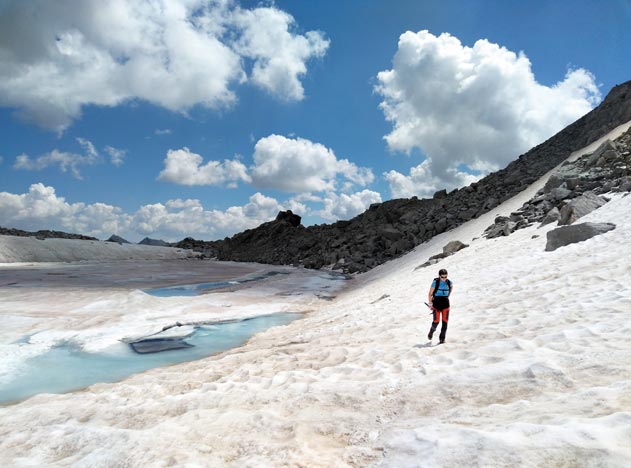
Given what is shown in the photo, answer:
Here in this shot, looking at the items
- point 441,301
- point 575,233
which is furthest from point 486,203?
point 441,301

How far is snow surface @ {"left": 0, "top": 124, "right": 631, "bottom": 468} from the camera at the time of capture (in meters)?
3.44

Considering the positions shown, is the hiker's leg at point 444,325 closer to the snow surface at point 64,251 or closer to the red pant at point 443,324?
the red pant at point 443,324

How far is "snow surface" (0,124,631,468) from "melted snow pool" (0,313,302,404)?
1458 millimetres

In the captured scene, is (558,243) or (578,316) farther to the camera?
(558,243)

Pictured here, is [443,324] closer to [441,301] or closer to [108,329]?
[441,301]

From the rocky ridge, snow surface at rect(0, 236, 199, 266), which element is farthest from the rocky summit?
snow surface at rect(0, 236, 199, 266)

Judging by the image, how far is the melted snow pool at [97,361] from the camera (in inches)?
352

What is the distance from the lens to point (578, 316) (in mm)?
6742

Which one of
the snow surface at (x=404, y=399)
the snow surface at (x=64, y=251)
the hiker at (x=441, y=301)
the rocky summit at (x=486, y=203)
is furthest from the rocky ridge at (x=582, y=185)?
the snow surface at (x=64, y=251)

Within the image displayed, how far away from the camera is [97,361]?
1082 centimetres

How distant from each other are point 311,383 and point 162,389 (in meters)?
2.87

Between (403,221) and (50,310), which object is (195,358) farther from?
(403,221)

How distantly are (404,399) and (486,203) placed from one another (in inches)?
1333

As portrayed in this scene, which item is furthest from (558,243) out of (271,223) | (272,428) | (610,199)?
(271,223)
